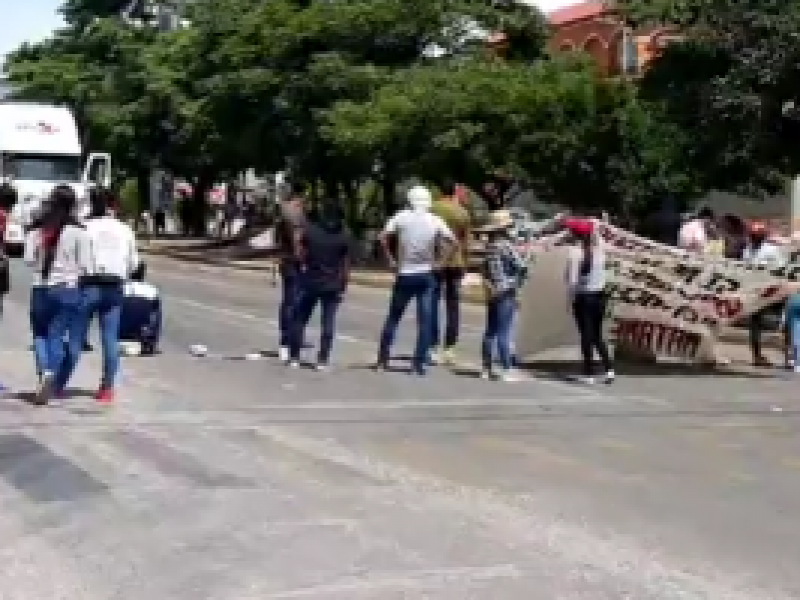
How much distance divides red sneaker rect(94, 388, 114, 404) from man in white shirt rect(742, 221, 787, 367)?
23.1 feet

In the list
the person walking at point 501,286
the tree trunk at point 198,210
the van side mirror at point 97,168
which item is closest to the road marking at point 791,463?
the person walking at point 501,286

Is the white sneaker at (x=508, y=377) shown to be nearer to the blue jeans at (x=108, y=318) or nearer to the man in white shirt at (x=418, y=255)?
the man in white shirt at (x=418, y=255)

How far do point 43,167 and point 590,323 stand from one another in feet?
95.5

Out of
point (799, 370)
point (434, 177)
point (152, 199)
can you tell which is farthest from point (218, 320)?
point (152, 199)

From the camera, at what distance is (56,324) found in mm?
12125

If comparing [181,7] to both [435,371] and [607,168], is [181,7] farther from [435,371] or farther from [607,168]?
[435,371]

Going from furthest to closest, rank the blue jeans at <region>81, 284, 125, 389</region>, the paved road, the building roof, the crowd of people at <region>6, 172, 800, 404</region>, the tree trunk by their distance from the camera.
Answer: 1. the tree trunk
2. the building roof
3. the blue jeans at <region>81, 284, 125, 389</region>
4. the crowd of people at <region>6, 172, 800, 404</region>
5. the paved road

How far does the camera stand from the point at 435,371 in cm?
1543

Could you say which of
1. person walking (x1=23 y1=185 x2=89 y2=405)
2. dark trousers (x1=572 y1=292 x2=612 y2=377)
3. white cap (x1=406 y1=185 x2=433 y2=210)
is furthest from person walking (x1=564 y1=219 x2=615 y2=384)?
person walking (x1=23 y1=185 x2=89 y2=405)

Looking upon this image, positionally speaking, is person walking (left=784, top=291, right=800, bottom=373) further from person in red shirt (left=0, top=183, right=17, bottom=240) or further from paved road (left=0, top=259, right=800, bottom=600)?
person in red shirt (left=0, top=183, right=17, bottom=240)

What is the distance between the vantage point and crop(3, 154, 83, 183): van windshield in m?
41.3

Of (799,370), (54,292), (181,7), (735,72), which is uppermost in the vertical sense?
(181,7)

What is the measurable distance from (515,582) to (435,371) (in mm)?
8320

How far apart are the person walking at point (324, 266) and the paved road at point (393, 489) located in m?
0.61
